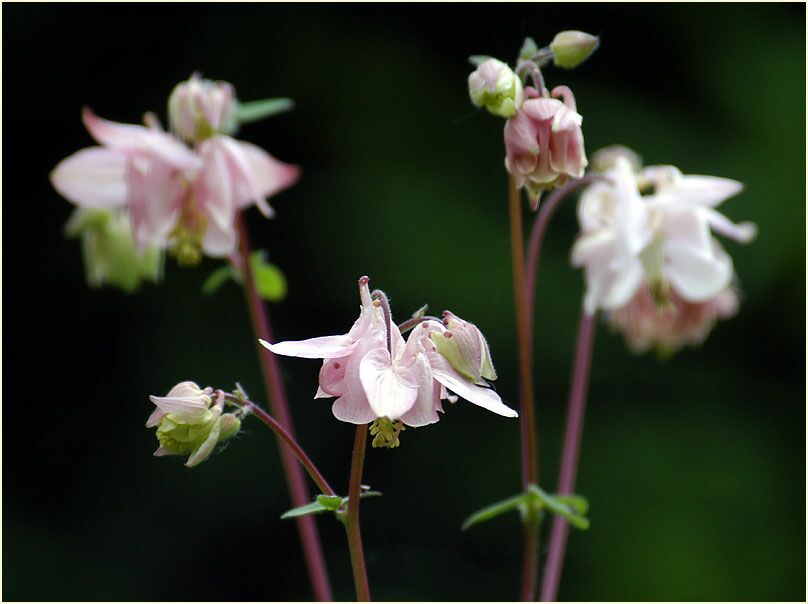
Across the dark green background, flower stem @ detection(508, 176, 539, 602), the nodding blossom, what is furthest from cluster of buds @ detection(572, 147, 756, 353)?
the dark green background

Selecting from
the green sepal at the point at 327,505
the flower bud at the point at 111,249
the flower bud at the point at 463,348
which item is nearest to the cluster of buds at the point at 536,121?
the flower bud at the point at 463,348

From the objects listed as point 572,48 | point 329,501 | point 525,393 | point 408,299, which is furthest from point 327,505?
point 408,299

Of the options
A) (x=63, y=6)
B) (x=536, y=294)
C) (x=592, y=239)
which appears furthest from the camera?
(x=63, y=6)

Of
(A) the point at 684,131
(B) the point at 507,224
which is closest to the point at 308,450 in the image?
(B) the point at 507,224

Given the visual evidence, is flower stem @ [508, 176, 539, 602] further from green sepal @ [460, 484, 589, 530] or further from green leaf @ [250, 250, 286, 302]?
green leaf @ [250, 250, 286, 302]

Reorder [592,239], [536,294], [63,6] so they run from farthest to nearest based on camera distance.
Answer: [63,6], [536,294], [592,239]

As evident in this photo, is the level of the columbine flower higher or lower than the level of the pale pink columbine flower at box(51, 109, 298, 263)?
lower

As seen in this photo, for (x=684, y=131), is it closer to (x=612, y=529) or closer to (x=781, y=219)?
(x=781, y=219)
